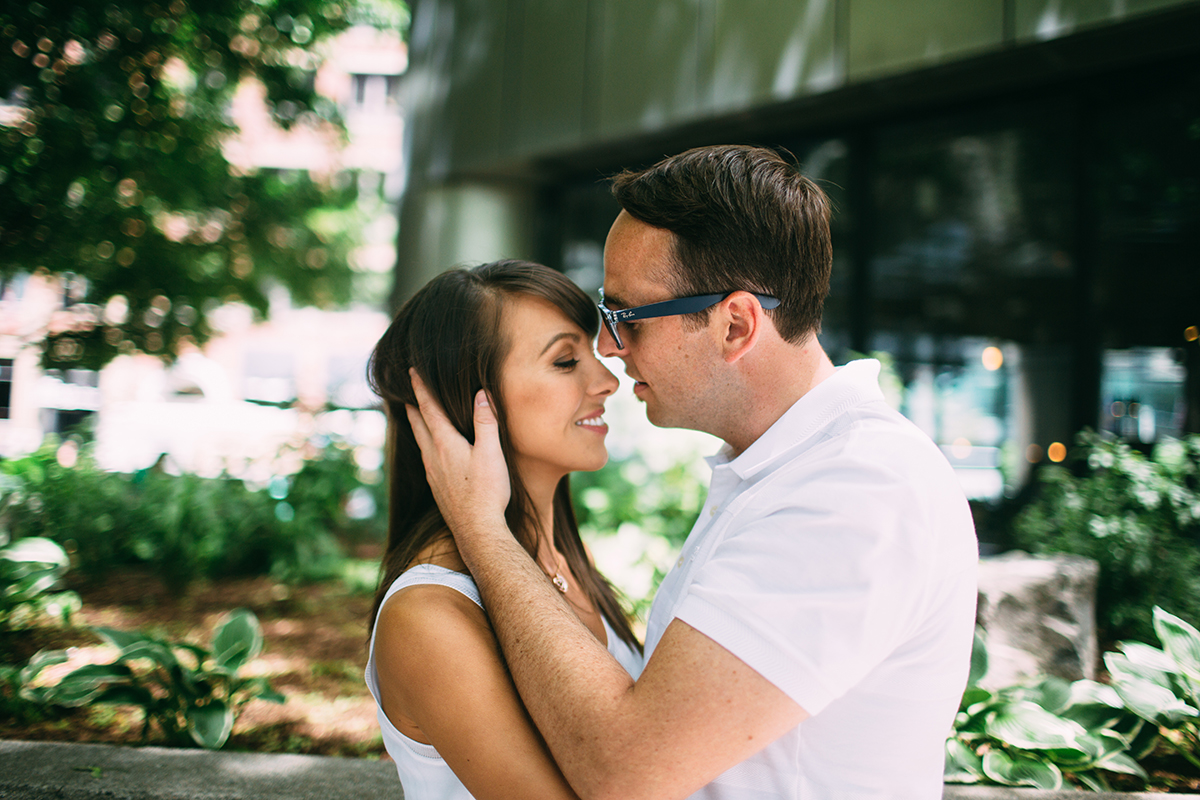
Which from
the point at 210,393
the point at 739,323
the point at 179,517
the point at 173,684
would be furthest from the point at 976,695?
the point at 210,393

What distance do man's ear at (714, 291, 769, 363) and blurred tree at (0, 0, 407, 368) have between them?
430 centimetres

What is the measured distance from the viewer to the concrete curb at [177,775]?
2.35m

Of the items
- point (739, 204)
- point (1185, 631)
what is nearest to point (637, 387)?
point (739, 204)

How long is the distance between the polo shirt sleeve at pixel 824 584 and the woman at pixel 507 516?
0.50 metres

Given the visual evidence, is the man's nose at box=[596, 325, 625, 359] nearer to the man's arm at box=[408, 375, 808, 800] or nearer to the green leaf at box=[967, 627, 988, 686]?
the man's arm at box=[408, 375, 808, 800]

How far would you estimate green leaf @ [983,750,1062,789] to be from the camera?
8.31 ft

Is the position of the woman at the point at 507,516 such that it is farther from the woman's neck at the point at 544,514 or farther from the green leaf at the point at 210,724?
the green leaf at the point at 210,724

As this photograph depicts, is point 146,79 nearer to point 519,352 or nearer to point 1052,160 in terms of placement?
point 519,352

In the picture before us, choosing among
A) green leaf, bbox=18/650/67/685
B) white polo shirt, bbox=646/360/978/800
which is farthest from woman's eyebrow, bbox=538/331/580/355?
green leaf, bbox=18/650/67/685

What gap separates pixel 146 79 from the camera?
4.79 metres

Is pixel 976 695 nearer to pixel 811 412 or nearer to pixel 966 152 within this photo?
pixel 811 412

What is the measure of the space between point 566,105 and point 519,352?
5553mm

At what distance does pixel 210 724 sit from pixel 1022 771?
2.93 meters

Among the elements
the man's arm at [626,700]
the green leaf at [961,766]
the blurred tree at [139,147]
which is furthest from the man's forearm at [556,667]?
the blurred tree at [139,147]
